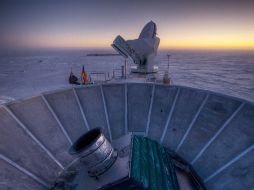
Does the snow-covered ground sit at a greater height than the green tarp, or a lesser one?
lesser

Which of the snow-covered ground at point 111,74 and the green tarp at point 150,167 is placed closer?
the green tarp at point 150,167

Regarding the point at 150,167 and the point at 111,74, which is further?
the point at 111,74

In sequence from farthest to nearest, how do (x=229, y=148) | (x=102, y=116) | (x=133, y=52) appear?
(x=133, y=52) < (x=102, y=116) < (x=229, y=148)

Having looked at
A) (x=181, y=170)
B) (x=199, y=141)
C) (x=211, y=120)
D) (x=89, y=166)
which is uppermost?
(x=89, y=166)

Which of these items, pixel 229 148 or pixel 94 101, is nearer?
pixel 229 148

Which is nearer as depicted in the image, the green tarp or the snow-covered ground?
the green tarp

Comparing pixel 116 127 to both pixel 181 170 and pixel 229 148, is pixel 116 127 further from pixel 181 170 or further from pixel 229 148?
pixel 229 148

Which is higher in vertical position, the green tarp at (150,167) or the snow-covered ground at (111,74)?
the green tarp at (150,167)

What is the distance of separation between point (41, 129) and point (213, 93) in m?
11.2

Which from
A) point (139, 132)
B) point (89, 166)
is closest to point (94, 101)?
point (139, 132)

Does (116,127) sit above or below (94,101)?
below

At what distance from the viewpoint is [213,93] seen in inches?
510

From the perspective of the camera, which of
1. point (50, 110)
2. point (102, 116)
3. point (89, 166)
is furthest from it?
point (102, 116)

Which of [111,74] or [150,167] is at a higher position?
[150,167]
